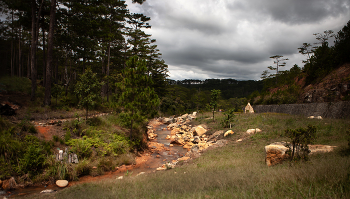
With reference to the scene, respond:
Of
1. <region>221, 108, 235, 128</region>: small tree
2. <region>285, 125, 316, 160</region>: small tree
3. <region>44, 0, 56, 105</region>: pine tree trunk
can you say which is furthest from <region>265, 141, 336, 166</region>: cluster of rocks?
<region>44, 0, 56, 105</region>: pine tree trunk

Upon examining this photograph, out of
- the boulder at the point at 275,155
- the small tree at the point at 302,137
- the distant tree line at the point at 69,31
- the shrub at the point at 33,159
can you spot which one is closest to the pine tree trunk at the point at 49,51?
the distant tree line at the point at 69,31

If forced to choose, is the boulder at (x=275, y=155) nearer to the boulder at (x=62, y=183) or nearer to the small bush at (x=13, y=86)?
the boulder at (x=62, y=183)

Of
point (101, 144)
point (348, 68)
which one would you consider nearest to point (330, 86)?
point (348, 68)

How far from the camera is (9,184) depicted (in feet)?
21.7

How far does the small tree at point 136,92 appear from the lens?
12.7 meters

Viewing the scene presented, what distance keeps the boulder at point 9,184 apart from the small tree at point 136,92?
7054mm

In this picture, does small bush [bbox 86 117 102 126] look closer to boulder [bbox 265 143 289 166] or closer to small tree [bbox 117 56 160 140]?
small tree [bbox 117 56 160 140]

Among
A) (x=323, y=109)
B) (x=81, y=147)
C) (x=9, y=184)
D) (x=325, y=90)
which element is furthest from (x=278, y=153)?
(x=325, y=90)

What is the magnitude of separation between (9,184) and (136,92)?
8.30m

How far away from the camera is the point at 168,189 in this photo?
4840mm

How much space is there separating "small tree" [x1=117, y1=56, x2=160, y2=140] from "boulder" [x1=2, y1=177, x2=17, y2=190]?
278 inches

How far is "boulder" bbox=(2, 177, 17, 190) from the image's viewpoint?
650cm

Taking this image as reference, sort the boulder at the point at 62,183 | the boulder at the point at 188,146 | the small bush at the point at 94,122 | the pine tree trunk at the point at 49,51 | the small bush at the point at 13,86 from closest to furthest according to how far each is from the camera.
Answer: the boulder at the point at 62,183, the small bush at the point at 94,122, the pine tree trunk at the point at 49,51, the boulder at the point at 188,146, the small bush at the point at 13,86

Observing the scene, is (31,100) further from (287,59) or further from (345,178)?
(287,59)
